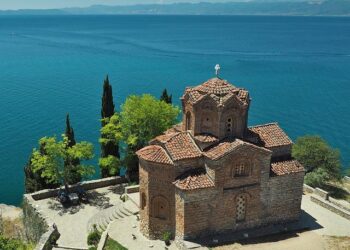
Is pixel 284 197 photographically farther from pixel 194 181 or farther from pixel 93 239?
pixel 93 239

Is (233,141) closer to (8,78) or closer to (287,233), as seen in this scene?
(287,233)

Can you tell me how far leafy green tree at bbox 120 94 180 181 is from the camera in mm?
37125

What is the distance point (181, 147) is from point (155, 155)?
178 centimetres

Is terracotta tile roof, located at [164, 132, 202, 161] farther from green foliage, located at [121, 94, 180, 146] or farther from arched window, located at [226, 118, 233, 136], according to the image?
green foliage, located at [121, 94, 180, 146]

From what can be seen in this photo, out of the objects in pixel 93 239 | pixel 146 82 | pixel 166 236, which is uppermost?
pixel 166 236

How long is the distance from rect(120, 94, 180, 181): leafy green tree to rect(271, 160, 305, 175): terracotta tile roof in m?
11.9

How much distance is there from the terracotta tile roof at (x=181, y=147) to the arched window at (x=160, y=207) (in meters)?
3.19

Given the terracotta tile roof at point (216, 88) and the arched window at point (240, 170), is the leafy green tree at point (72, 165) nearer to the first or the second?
the terracotta tile roof at point (216, 88)

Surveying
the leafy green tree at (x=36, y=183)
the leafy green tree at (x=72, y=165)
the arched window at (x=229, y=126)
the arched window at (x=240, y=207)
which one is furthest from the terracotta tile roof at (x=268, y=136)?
the leafy green tree at (x=36, y=183)

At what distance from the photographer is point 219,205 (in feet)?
89.6

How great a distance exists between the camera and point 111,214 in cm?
3191

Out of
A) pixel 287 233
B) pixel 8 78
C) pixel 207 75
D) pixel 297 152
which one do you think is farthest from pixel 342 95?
pixel 8 78

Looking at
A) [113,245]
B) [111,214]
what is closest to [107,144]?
[111,214]

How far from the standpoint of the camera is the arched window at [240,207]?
2805 cm
